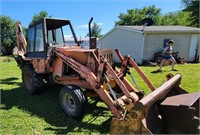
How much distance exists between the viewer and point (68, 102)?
5191 mm

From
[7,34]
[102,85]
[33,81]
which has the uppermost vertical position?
[7,34]

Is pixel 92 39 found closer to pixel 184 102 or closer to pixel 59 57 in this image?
pixel 59 57

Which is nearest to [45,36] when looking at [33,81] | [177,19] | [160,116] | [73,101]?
[33,81]

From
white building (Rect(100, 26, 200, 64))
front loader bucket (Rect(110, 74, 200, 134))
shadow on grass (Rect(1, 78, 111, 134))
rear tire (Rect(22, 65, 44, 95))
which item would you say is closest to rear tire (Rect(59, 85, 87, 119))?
shadow on grass (Rect(1, 78, 111, 134))

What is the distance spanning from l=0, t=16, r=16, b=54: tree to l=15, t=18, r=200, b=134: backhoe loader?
103 feet

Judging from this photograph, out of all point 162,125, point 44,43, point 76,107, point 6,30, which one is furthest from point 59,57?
point 6,30

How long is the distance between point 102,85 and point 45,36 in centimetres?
260

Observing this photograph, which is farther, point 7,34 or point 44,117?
point 7,34

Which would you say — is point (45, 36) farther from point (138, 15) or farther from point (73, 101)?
point (138, 15)

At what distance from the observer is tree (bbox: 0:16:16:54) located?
123ft

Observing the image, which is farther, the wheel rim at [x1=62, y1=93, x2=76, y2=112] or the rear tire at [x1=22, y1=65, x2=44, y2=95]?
the rear tire at [x1=22, y1=65, x2=44, y2=95]

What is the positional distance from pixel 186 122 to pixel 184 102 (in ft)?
1.11

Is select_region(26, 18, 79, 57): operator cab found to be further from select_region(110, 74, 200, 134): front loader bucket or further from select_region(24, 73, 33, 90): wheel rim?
select_region(110, 74, 200, 134): front loader bucket

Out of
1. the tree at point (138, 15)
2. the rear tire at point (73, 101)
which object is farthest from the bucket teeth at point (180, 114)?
the tree at point (138, 15)
